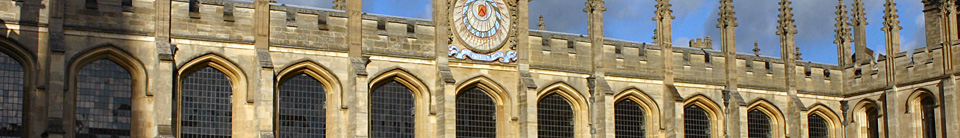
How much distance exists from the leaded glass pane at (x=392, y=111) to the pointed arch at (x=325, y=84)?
1.17 metres

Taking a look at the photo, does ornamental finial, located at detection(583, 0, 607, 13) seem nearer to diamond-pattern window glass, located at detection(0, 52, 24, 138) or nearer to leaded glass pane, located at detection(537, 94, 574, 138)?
leaded glass pane, located at detection(537, 94, 574, 138)

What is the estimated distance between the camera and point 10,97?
45.8 meters

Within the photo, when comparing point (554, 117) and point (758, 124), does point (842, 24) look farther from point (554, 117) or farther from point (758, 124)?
point (554, 117)

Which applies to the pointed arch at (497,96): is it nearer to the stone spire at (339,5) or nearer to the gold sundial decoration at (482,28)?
the gold sundial decoration at (482,28)

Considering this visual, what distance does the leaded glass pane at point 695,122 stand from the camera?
2218 inches

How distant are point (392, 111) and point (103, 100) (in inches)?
337

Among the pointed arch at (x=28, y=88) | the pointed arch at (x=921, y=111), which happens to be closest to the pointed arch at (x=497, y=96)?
the pointed arch at (x=28, y=88)

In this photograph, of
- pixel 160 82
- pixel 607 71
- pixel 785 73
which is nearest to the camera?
pixel 160 82

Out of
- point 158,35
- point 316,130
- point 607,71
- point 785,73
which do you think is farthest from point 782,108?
point 158,35

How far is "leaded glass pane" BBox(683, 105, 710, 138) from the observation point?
56.3m

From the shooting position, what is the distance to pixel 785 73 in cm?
5831

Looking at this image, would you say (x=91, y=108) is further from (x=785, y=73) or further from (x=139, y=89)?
(x=785, y=73)

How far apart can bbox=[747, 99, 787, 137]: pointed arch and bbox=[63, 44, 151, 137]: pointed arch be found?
2068cm

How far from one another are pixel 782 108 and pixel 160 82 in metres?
21.7
